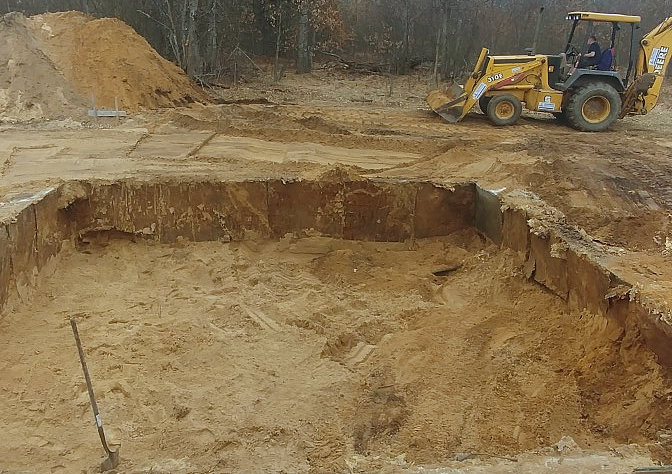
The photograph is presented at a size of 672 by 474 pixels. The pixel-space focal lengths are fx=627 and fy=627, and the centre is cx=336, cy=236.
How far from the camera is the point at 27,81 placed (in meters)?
11.1

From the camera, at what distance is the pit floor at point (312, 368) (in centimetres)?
356

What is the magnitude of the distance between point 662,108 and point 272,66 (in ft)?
34.2

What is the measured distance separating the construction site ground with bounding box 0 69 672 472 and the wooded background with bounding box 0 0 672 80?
28.8 ft

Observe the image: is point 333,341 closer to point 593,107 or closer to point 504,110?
point 504,110

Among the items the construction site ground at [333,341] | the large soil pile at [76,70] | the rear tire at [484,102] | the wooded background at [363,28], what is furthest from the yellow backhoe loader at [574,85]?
the large soil pile at [76,70]

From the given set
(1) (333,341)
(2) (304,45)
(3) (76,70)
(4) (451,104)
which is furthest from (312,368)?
(2) (304,45)

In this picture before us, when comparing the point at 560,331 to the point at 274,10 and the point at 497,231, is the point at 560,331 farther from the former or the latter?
the point at 274,10

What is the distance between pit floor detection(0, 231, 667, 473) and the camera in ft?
11.7

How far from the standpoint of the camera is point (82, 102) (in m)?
11.0

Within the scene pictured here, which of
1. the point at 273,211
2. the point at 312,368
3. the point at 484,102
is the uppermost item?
the point at 484,102

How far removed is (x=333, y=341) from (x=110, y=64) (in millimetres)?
9266

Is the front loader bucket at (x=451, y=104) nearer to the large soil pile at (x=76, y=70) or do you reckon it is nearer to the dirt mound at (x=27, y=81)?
the large soil pile at (x=76, y=70)

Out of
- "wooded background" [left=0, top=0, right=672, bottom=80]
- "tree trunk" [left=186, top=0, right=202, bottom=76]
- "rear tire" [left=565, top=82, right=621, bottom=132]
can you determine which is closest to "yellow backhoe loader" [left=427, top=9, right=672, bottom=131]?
"rear tire" [left=565, top=82, right=621, bottom=132]

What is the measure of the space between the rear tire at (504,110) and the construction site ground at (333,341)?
254cm
